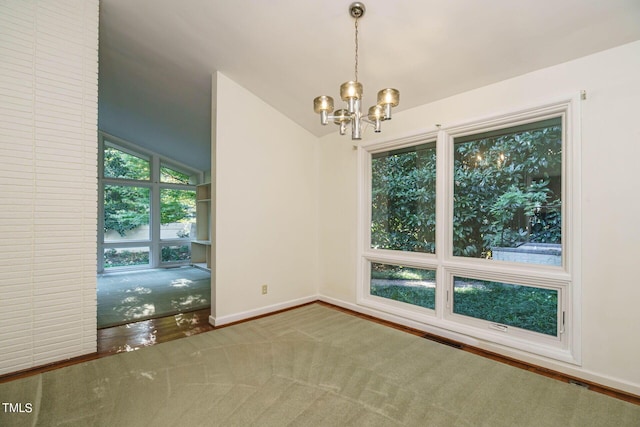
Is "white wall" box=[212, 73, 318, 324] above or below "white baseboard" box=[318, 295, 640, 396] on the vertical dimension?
above

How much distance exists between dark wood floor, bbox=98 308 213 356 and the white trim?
4.2 inches

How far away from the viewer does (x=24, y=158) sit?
7.65ft

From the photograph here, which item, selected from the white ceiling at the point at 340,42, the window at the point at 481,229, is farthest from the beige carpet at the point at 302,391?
the white ceiling at the point at 340,42

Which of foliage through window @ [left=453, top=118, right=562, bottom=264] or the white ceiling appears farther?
foliage through window @ [left=453, top=118, right=562, bottom=264]

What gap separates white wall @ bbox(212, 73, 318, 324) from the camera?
3.36 m

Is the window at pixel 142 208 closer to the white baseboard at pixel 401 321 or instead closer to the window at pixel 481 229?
the white baseboard at pixel 401 321

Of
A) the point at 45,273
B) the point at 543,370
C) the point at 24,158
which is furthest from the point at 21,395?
the point at 543,370

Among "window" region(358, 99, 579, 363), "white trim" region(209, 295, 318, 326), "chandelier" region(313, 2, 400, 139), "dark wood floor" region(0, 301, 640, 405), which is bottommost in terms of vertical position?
"dark wood floor" region(0, 301, 640, 405)

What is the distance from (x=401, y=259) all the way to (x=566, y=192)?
1.69 meters

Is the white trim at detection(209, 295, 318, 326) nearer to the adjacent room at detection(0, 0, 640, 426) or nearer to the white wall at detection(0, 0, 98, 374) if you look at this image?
the adjacent room at detection(0, 0, 640, 426)

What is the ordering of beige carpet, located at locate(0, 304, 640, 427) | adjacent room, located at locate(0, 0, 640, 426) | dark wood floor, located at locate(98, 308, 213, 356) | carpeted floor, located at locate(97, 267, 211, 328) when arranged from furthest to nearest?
1. carpeted floor, located at locate(97, 267, 211, 328)
2. dark wood floor, located at locate(98, 308, 213, 356)
3. adjacent room, located at locate(0, 0, 640, 426)
4. beige carpet, located at locate(0, 304, 640, 427)

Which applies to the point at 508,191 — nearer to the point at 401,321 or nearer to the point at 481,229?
the point at 481,229

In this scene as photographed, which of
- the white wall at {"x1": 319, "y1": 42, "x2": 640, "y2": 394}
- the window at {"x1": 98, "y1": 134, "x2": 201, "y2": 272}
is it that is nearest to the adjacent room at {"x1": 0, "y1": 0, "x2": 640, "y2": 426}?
the white wall at {"x1": 319, "y1": 42, "x2": 640, "y2": 394}

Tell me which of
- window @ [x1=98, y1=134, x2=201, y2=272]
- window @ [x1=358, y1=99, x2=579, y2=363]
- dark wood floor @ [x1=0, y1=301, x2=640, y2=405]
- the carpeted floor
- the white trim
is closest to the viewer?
dark wood floor @ [x1=0, y1=301, x2=640, y2=405]
